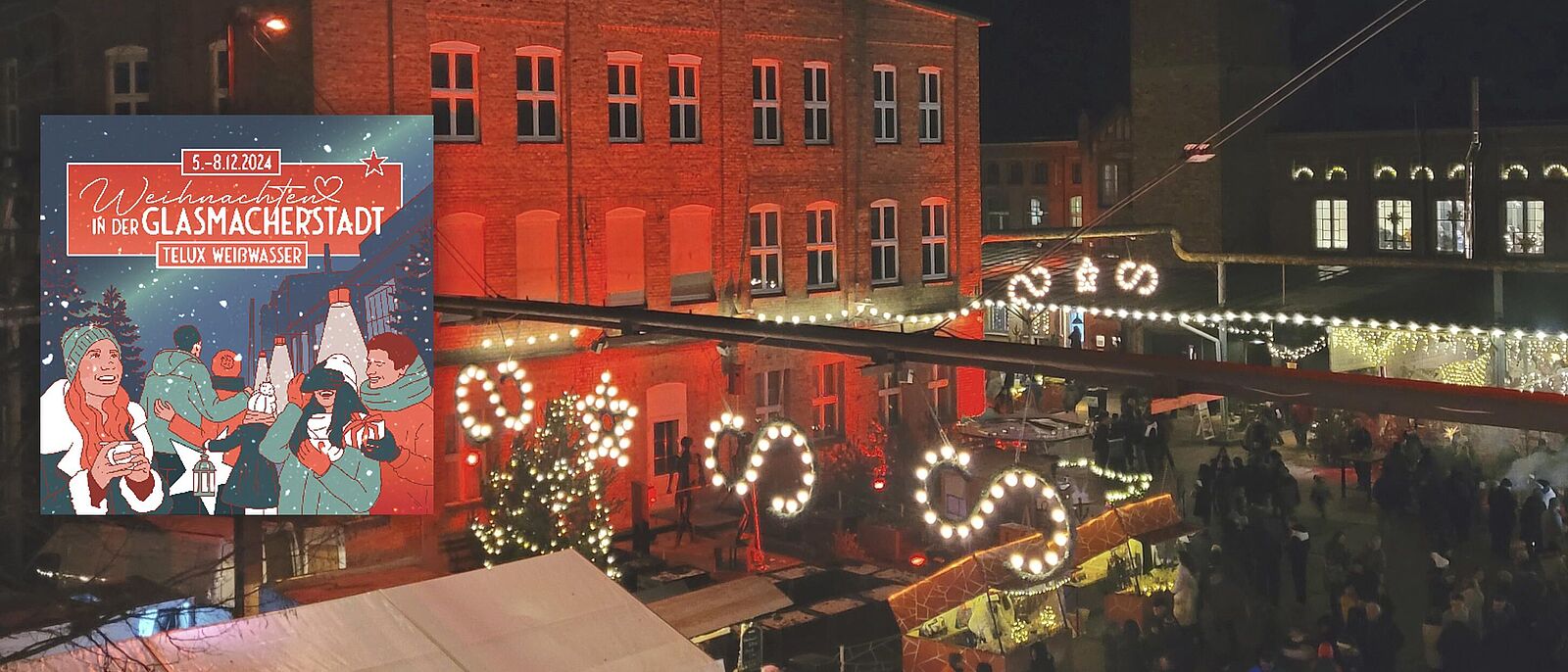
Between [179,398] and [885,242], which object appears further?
[885,242]

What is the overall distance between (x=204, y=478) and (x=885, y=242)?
49.7 ft

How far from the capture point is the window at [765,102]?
2958 cm

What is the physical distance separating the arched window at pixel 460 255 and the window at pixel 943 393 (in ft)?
36.0

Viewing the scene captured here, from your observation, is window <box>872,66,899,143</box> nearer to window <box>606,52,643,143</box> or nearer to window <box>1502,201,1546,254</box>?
window <box>606,52,643,143</box>

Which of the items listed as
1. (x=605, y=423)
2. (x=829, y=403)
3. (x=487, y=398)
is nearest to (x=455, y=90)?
(x=487, y=398)

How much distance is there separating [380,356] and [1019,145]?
44.0 m

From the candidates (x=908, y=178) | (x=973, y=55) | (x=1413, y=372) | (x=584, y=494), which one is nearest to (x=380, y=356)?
(x=584, y=494)

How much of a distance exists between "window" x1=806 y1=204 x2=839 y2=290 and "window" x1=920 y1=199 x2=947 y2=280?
252 cm

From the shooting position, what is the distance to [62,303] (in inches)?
837

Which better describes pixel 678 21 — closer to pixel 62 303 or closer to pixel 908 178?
pixel 908 178

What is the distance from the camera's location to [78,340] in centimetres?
2127

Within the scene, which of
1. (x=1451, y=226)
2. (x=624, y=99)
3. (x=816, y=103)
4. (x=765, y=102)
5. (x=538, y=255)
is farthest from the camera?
(x=1451, y=226)

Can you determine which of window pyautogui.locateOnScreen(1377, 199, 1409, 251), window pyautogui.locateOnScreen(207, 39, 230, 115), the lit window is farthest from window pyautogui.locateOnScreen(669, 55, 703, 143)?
window pyautogui.locateOnScreen(1377, 199, 1409, 251)

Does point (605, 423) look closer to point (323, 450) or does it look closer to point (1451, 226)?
point (323, 450)
